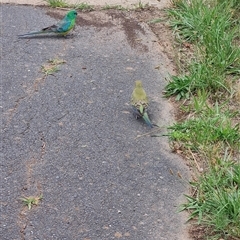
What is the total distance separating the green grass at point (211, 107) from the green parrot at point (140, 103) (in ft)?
0.78

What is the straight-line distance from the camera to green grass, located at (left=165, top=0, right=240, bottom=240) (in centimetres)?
368

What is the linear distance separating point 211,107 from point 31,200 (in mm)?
1860

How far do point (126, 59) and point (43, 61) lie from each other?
82 centimetres

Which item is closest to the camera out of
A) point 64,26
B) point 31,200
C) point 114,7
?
point 31,200

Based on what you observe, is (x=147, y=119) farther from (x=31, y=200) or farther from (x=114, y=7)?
(x=114, y=7)

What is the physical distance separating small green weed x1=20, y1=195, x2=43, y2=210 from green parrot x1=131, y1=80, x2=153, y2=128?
124 cm

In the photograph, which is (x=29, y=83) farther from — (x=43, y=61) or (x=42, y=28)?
(x=42, y=28)

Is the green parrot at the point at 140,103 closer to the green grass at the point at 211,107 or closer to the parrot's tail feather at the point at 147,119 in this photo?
the parrot's tail feather at the point at 147,119

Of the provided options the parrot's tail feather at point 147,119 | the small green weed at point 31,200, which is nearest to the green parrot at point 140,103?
the parrot's tail feather at point 147,119

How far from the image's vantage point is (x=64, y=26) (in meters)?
6.14

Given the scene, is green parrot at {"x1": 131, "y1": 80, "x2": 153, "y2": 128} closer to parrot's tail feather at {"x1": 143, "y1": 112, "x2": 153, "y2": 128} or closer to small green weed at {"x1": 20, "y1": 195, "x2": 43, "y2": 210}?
parrot's tail feather at {"x1": 143, "y1": 112, "x2": 153, "y2": 128}

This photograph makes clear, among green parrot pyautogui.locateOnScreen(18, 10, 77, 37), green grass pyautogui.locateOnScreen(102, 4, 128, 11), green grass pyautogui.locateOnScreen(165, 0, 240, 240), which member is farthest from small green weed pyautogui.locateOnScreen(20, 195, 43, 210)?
green grass pyautogui.locateOnScreen(102, 4, 128, 11)

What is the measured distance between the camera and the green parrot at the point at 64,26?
6.17 m

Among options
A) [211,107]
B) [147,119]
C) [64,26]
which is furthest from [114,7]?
[147,119]
